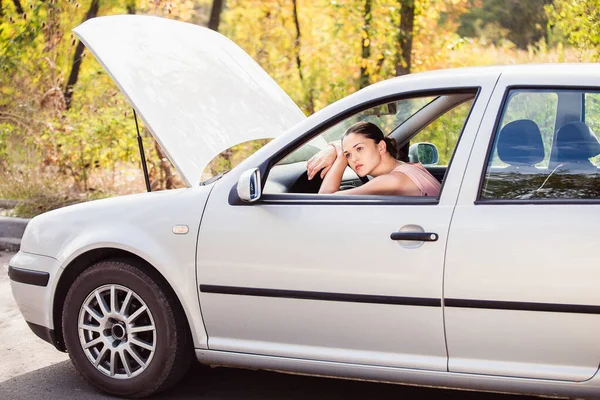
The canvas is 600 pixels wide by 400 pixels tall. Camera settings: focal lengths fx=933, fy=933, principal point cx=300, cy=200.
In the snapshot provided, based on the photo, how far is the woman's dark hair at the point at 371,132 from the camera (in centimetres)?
442

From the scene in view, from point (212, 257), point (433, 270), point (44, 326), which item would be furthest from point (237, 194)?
point (44, 326)

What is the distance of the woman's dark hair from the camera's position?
442cm

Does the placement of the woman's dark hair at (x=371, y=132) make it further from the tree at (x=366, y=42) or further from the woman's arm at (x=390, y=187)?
the tree at (x=366, y=42)

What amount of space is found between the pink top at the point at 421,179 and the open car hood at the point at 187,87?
3.18ft

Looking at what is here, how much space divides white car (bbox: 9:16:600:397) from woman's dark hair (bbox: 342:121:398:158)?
16 cm

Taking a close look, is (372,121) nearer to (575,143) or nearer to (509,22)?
(575,143)

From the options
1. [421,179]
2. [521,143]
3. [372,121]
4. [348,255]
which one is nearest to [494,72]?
[521,143]

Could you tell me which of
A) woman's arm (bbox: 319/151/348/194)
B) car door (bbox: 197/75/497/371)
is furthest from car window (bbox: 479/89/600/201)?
woman's arm (bbox: 319/151/348/194)

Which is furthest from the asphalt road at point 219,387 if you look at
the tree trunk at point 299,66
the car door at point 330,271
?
the tree trunk at point 299,66

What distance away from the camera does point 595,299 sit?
3.55 metres

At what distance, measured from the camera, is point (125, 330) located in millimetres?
4449

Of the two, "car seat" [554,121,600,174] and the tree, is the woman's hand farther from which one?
the tree

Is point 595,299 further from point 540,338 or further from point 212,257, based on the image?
point 212,257

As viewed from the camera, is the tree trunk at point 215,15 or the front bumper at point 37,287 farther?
the tree trunk at point 215,15
